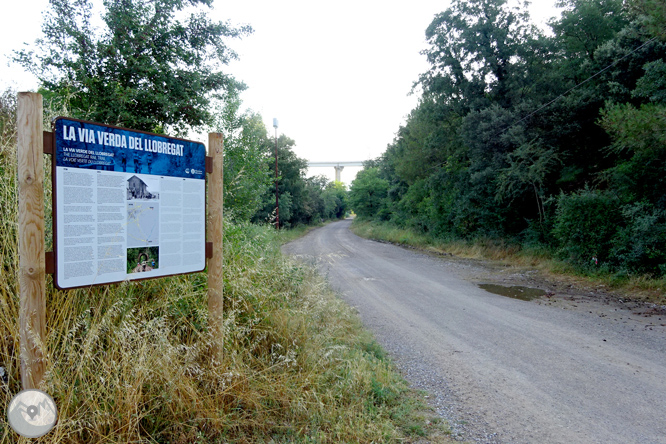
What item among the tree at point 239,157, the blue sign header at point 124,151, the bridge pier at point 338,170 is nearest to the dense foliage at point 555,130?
the tree at point 239,157

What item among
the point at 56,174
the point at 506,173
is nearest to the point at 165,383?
the point at 56,174

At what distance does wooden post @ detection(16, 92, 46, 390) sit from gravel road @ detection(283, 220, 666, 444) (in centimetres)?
322

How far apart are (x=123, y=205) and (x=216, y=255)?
955 millimetres

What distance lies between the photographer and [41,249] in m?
2.52

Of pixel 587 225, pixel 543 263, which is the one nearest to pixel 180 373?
pixel 587 225

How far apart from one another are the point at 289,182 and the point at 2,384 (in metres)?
37.2

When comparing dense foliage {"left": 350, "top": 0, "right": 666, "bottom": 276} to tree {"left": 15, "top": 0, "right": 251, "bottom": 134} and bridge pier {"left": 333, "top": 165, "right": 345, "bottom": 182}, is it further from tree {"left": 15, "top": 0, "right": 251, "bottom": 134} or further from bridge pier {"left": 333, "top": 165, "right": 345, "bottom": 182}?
bridge pier {"left": 333, "top": 165, "right": 345, "bottom": 182}

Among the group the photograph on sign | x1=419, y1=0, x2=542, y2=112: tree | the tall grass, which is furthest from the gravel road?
x1=419, y1=0, x2=542, y2=112: tree

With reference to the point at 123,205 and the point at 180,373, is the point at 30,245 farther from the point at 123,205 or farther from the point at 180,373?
the point at 180,373

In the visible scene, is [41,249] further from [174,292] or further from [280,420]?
[280,420]

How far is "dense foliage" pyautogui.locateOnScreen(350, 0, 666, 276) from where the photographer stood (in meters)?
10.2

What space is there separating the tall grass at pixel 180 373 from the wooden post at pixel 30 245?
118mm

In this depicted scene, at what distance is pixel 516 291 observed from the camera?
32.5 feet

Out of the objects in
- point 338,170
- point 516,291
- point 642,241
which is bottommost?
point 516,291
